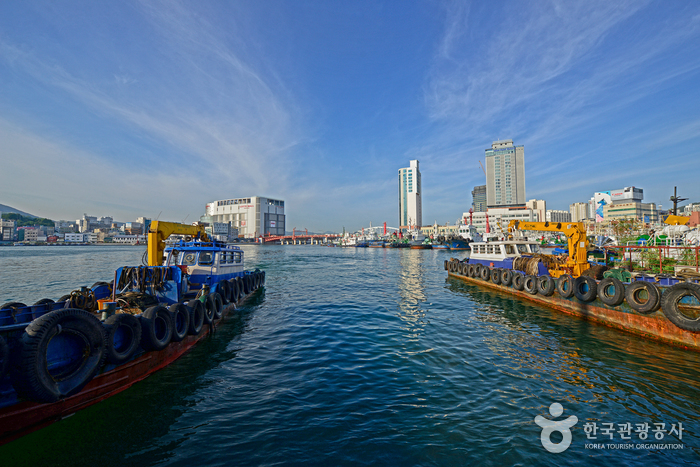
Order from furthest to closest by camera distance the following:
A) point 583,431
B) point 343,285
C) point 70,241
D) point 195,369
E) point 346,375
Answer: point 70,241 < point 343,285 < point 195,369 < point 346,375 < point 583,431

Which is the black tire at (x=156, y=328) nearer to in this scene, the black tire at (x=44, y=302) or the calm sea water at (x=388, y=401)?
the calm sea water at (x=388, y=401)

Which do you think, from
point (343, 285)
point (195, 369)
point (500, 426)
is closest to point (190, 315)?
point (195, 369)

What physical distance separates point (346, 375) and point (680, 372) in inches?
360

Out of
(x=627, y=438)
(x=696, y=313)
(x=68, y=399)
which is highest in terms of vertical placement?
(x=696, y=313)

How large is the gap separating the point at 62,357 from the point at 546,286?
19165mm

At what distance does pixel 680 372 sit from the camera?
25.9ft

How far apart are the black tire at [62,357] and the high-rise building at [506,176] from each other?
20271 centimetres

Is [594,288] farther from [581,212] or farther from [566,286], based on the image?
[581,212]

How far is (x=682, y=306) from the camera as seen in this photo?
9.66 m

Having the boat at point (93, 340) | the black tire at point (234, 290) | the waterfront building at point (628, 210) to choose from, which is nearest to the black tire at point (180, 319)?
the boat at point (93, 340)

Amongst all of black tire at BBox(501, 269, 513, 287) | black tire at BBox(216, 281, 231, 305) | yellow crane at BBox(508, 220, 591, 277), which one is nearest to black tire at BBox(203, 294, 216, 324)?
black tire at BBox(216, 281, 231, 305)

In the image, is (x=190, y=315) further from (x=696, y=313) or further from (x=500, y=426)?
(x=696, y=313)

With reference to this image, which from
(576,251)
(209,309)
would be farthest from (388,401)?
(576,251)

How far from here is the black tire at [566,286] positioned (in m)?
14.0
